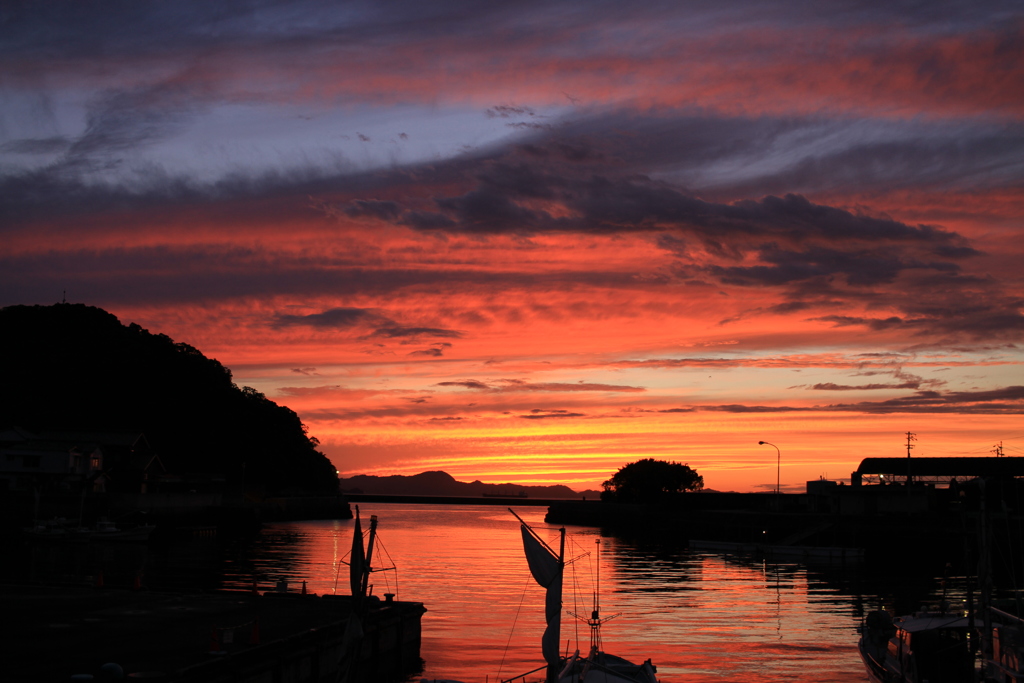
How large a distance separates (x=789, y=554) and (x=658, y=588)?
178ft

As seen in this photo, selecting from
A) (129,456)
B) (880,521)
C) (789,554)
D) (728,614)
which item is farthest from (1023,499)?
(129,456)

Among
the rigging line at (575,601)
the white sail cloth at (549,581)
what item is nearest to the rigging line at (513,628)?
the rigging line at (575,601)

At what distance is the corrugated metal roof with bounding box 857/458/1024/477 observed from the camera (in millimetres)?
171750

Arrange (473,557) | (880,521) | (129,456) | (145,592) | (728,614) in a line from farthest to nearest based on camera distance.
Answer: (129,456) < (880,521) < (473,557) < (728,614) < (145,592)

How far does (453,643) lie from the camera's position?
5247cm

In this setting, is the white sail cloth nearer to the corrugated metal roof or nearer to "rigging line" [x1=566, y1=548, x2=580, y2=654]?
"rigging line" [x1=566, y1=548, x2=580, y2=654]

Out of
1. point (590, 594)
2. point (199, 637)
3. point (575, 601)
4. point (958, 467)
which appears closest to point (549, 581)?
point (199, 637)

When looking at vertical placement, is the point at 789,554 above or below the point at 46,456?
below

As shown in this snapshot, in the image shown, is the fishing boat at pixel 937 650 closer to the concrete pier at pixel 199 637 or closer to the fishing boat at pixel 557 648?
the fishing boat at pixel 557 648

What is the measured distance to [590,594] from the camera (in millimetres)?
83812

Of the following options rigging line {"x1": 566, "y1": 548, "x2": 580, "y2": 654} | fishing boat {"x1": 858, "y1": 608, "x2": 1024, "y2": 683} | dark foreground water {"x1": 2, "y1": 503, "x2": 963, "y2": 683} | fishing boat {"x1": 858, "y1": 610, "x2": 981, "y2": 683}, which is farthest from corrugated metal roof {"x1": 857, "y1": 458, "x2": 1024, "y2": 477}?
fishing boat {"x1": 858, "y1": 610, "x2": 981, "y2": 683}

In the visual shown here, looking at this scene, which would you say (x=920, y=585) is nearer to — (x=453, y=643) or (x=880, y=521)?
(x=880, y=521)

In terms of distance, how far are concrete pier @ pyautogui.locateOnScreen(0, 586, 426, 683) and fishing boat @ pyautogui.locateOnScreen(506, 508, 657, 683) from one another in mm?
6086

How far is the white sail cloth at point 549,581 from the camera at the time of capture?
2930cm
